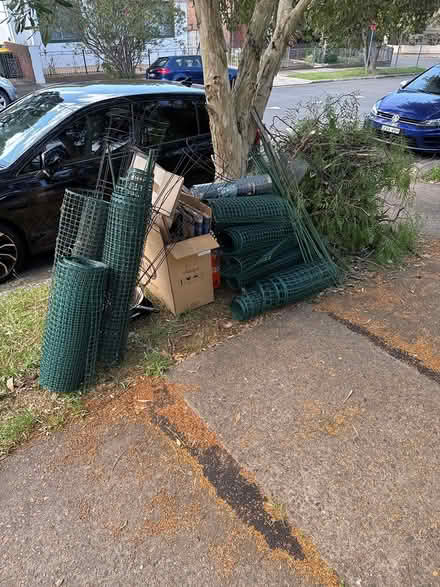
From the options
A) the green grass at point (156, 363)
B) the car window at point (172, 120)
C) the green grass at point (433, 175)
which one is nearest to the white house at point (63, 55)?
the green grass at point (433, 175)

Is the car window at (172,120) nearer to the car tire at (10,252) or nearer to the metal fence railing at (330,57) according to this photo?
the car tire at (10,252)

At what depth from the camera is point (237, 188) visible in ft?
12.2

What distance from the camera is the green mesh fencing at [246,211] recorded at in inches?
132

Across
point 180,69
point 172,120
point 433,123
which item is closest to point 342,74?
point 180,69

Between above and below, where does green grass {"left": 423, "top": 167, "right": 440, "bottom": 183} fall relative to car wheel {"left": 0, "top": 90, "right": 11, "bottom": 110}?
below

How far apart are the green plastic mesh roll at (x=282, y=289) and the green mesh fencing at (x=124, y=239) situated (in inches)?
39.5

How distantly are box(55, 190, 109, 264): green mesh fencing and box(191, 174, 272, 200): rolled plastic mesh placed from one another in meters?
1.18

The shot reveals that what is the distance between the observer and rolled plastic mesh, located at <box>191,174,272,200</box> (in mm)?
3629

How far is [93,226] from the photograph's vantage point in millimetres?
2600

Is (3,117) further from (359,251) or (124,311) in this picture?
(359,251)

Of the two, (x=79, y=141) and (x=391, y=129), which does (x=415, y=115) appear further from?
(x=79, y=141)

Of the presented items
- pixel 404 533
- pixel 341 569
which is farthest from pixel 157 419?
pixel 404 533

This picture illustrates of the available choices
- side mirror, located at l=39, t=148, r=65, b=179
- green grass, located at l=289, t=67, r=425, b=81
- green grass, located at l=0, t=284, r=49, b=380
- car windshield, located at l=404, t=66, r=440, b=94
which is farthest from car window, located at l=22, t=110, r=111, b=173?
green grass, located at l=289, t=67, r=425, b=81

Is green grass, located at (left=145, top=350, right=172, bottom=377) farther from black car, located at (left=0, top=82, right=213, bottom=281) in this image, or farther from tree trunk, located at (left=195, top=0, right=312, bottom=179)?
black car, located at (left=0, top=82, right=213, bottom=281)
